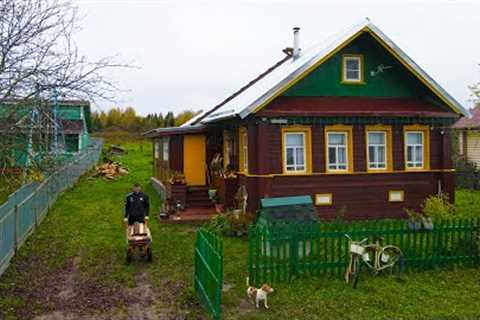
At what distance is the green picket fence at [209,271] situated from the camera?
23.5 ft

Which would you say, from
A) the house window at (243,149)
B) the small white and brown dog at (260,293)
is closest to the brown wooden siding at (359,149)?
the house window at (243,149)

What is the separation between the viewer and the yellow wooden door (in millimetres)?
20094

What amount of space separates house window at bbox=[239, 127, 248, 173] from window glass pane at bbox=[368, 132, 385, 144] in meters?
4.18

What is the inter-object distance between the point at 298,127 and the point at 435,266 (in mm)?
6614

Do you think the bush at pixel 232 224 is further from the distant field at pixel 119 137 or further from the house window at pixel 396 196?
the distant field at pixel 119 137

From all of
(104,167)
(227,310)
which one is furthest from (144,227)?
(104,167)

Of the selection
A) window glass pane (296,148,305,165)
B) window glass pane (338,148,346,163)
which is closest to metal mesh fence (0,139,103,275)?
window glass pane (296,148,305,165)

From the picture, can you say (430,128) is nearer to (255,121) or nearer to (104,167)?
(255,121)

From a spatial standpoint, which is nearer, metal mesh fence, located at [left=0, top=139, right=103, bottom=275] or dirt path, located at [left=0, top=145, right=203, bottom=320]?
dirt path, located at [left=0, top=145, right=203, bottom=320]

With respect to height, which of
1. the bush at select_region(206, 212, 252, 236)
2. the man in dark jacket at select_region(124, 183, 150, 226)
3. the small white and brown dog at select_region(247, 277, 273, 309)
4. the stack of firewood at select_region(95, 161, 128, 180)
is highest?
the stack of firewood at select_region(95, 161, 128, 180)

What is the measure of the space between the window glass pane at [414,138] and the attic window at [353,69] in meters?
2.60

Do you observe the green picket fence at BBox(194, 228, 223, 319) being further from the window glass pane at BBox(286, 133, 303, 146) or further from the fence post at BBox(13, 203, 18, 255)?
the window glass pane at BBox(286, 133, 303, 146)

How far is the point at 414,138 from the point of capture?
16703 mm

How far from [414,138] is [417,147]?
0.33 meters
